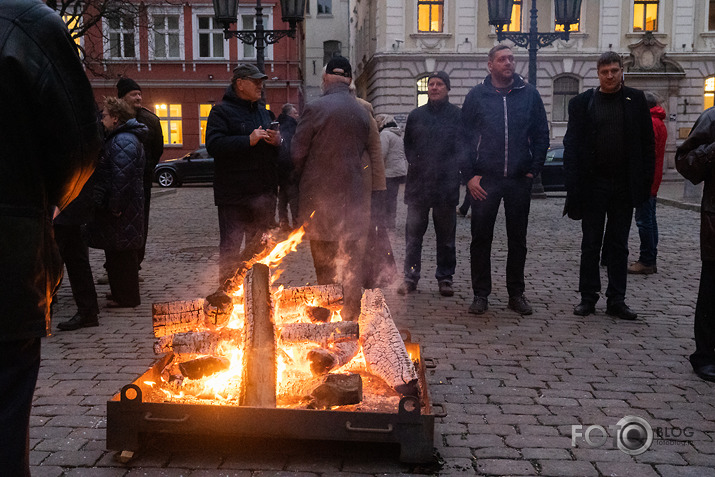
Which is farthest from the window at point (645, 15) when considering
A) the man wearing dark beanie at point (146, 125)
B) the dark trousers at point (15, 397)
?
the dark trousers at point (15, 397)

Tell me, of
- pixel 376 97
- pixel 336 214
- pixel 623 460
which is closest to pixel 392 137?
pixel 336 214

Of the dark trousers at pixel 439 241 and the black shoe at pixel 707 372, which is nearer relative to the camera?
the black shoe at pixel 707 372

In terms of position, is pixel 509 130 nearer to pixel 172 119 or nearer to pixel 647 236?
pixel 647 236

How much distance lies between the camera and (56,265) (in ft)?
7.52

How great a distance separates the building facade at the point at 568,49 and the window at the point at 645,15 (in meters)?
0.05

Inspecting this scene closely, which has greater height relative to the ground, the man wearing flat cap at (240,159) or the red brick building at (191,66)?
the red brick building at (191,66)

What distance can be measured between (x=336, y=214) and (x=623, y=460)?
2.81 metres

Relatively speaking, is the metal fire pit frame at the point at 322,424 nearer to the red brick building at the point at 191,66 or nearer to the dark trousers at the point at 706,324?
the dark trousers at the point at 706,324

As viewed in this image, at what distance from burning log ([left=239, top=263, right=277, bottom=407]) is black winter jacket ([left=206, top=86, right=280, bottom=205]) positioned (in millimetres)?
2391

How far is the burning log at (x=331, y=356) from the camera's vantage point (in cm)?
400

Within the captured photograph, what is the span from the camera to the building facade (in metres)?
32.8

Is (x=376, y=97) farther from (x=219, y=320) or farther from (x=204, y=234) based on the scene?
(x=219, y=320)

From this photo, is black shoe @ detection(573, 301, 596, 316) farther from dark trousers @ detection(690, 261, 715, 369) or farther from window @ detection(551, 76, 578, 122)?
window @ detection(551, 76, 578, 122)

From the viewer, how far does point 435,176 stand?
7566 mm
